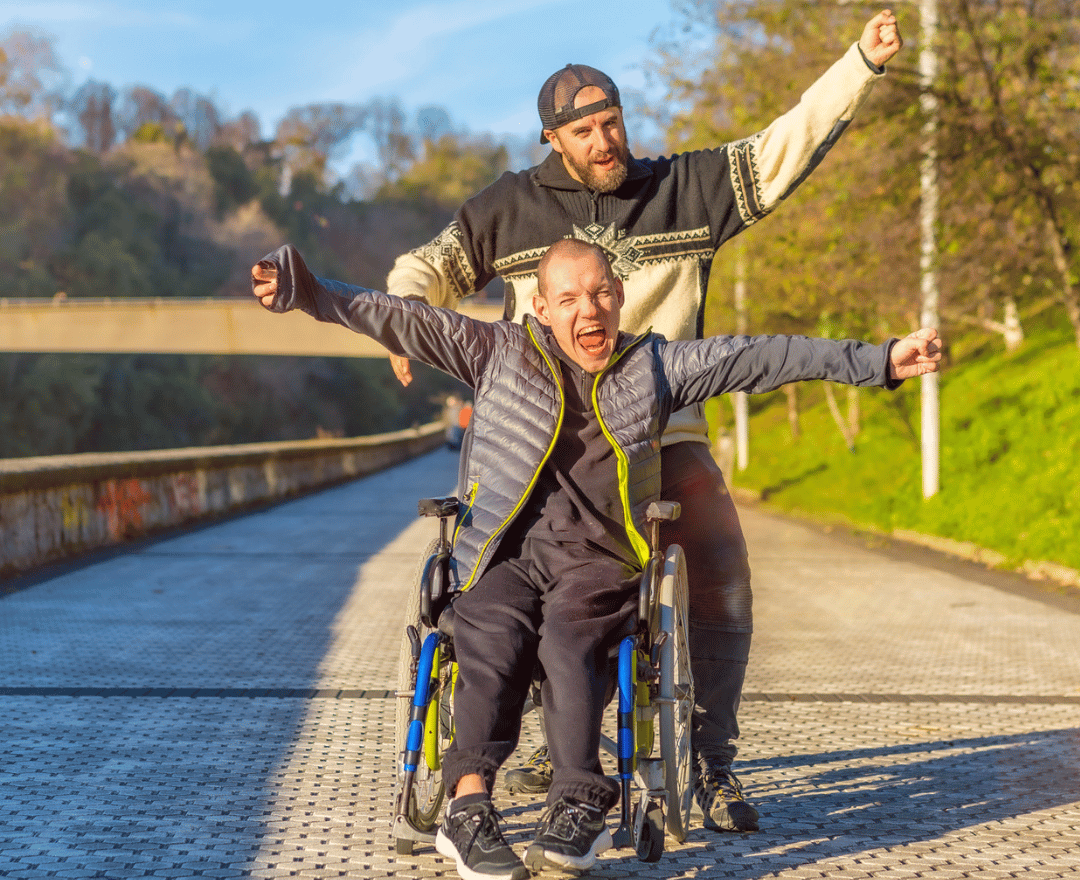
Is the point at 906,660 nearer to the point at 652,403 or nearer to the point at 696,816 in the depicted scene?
the point at 696,816

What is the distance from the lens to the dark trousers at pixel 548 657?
321 cm

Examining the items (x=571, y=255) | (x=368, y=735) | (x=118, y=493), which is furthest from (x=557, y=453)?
(x=118, y=493)

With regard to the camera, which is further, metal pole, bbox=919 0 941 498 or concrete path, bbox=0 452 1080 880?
metal pole, bbox=919 0 941 498

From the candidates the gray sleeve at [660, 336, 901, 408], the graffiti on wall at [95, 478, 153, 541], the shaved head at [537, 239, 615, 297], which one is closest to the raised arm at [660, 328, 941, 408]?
the gray sleeve at [660, 336, 901, 408]

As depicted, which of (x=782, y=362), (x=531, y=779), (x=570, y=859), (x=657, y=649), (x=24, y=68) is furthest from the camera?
(x=24, y=68)

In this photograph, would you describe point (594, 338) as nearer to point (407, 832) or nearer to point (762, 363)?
point (762, 363)

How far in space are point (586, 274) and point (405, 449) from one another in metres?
45.2

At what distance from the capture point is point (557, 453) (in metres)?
3.59

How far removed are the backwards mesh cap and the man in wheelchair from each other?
1.86 ft

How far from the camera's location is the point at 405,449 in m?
48.5

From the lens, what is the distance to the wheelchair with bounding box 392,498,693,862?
3268 millimetres

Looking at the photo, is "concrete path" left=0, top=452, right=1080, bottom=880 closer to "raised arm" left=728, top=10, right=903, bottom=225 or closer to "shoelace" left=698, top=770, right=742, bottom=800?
"shoelace" left=698, top=770, right=742, bottom=800

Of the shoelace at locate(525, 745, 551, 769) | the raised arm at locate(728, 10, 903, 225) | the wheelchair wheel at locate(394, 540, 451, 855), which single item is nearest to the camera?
the wheelchair wheel at locate(394, 540, 451, 855)

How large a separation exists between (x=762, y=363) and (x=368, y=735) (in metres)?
2.36
